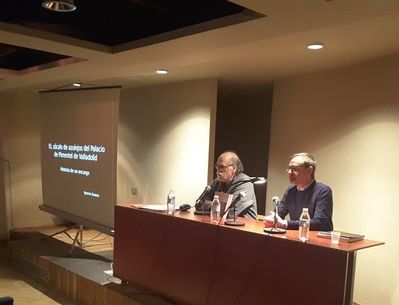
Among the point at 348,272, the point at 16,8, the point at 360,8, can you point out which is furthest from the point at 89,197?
the point at 360,8

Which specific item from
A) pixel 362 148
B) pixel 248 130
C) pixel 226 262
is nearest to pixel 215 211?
pixel 226 262

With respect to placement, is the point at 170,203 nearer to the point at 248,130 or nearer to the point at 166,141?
the point at 166,141

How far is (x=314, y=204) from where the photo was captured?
2.68 m

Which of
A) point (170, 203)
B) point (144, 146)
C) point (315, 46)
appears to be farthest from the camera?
point (144, 146)

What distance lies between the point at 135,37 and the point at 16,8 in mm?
861

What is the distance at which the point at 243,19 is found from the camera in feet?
7.82

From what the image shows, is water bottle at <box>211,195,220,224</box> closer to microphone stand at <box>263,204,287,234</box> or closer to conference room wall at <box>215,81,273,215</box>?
microphone stand at <box>263,204,287,234</box>

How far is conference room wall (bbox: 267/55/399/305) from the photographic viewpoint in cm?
332

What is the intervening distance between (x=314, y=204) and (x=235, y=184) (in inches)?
27.1

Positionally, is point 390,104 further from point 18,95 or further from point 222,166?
point 18,95

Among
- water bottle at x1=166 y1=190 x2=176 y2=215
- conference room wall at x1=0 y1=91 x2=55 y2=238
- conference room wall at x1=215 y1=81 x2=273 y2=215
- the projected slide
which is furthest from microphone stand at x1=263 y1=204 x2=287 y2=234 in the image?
conference room wall at x1=0 y1=91 x2=55 y2=238

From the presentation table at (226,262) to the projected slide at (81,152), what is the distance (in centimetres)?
83

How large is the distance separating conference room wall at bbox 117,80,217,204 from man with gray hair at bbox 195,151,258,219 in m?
1.39

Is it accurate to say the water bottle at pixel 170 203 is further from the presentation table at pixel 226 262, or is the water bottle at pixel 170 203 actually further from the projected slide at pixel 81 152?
the projected slide at pixel 81 152
